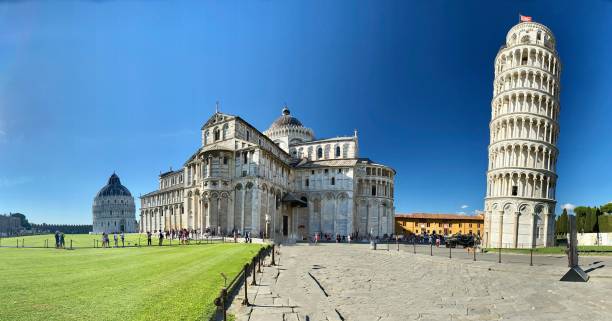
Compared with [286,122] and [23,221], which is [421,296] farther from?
[23,221]

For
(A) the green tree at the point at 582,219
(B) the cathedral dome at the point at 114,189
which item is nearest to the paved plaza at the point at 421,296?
(A) the green tree at the point at 582,219

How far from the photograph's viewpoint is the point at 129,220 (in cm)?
14025

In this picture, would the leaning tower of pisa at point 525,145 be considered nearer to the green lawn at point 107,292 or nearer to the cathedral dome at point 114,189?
the green lawn at point 107,292

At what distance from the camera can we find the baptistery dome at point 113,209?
452 ft

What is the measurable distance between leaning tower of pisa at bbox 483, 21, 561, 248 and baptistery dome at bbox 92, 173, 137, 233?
137096 mm

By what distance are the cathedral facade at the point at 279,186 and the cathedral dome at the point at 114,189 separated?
75673mm

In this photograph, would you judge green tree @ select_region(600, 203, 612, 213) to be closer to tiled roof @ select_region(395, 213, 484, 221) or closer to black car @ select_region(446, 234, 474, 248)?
tiled roof @ select_region(395, 213, 484, 221)

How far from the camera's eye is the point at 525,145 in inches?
1667

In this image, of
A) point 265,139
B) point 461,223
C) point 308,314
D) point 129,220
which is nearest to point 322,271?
point 308,314

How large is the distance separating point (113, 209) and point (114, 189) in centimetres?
851

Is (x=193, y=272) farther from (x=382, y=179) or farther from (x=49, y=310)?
(x=382, y=179)

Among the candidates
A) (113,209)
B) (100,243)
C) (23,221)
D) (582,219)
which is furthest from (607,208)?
(23,221)

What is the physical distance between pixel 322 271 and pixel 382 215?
4766 cm

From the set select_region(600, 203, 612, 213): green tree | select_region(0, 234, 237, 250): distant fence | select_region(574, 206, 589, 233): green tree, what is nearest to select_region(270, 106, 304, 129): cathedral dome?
select_region(0, 234, 237, 250): distant fence
